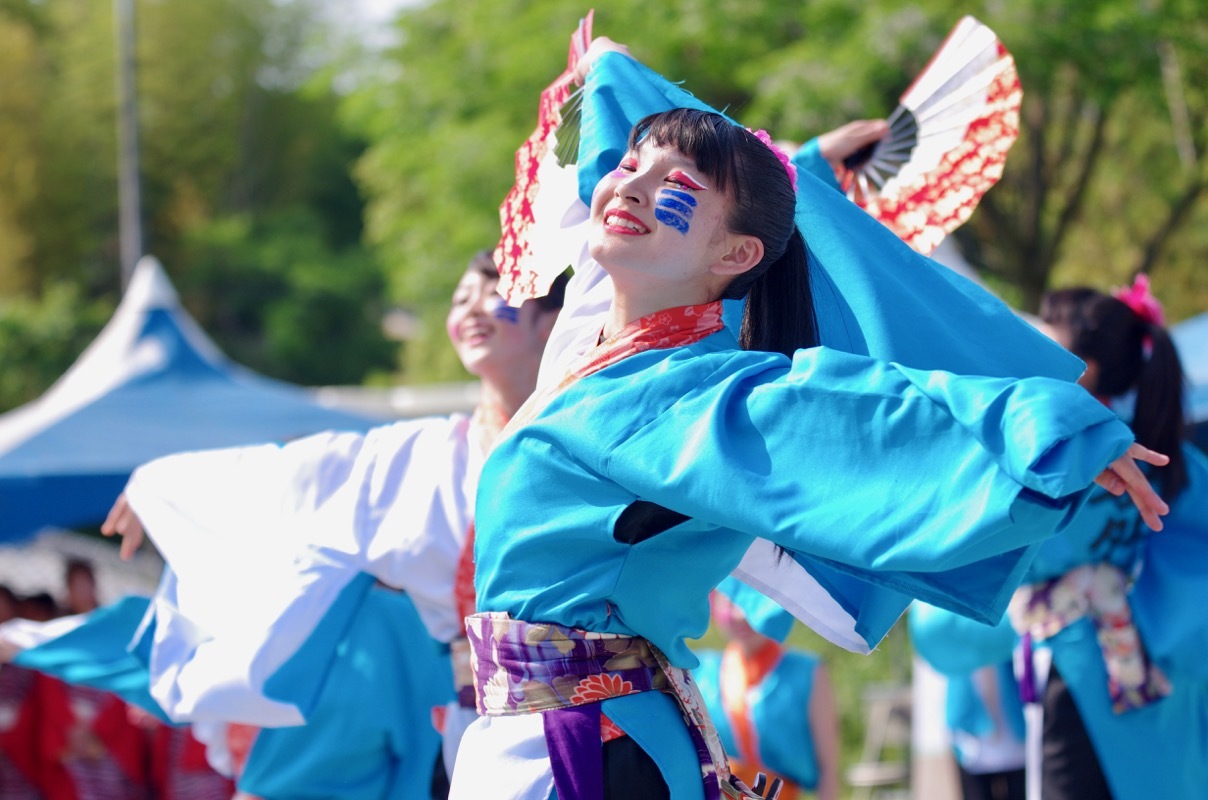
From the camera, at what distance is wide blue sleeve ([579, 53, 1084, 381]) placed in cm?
196

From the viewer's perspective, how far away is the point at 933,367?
198cm

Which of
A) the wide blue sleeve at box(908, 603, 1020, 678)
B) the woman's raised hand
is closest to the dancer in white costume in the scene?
the woman's raised hand

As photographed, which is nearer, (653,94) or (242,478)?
(653,94)

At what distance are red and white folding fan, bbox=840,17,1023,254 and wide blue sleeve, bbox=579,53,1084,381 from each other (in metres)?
0.44

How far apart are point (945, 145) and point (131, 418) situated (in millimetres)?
4389

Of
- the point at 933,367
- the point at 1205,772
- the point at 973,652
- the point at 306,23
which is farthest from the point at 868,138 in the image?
the point at 306,23

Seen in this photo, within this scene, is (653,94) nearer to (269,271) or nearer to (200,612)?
(200,612)

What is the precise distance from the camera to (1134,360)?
319cm

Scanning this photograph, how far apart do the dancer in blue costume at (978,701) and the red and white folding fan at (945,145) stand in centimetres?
107

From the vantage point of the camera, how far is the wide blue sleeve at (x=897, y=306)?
196 cm

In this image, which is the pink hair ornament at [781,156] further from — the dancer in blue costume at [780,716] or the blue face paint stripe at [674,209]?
the dancer in blue costume at [780,716]

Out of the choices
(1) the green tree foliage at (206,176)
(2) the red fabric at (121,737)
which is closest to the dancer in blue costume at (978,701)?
(2) the red fabric at (121,737)

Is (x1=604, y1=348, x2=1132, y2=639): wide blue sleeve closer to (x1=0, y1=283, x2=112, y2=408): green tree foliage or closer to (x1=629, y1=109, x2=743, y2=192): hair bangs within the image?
(x1=629, y1=109, x2=743, y2=192): hair bangs

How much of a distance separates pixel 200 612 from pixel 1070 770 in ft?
5.85
